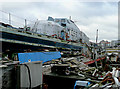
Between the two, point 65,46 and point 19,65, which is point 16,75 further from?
point 65,46

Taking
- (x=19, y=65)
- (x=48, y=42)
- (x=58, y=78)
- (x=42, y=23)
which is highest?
(x=42, y=23)

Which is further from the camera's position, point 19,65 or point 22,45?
point 22,45

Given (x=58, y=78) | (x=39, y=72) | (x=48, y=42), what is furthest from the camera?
(x=48, y=42)

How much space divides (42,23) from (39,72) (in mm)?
19635

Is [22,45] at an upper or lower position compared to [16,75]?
upper

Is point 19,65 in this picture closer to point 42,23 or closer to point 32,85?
point 32,85

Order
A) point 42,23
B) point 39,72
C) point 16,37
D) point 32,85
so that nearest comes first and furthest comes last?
point 32,85 < point 39,72 < point 16,37 < point 42,23

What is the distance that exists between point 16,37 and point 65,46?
30.6 feet

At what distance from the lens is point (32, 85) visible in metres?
4.74

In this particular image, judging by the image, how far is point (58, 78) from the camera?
721 centimetres

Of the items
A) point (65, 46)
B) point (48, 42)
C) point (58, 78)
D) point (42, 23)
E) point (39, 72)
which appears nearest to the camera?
point (39, 72)

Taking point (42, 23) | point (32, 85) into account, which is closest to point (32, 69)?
point (32, 85)

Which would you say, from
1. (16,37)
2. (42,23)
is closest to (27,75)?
(16,37)

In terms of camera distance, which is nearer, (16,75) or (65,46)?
(16,75)
